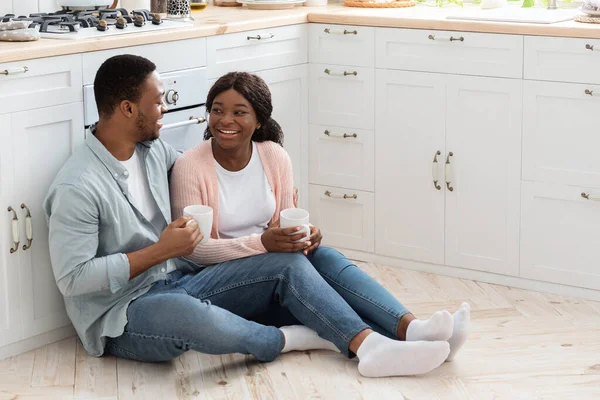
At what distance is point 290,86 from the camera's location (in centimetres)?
361

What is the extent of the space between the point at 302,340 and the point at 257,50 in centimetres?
114

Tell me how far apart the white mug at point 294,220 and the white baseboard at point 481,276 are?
95 cm

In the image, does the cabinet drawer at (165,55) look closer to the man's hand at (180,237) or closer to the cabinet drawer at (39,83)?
the cabinet drawer at (39,83)

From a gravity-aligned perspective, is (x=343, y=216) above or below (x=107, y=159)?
below

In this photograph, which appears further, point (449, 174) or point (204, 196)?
point (449, 174)

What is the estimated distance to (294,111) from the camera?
144 inches

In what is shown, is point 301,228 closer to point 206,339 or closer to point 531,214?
point 206,339

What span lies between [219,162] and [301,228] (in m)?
0.35

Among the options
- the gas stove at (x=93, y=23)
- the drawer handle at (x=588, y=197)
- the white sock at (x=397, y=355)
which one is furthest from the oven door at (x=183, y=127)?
the drawer handle at (x=588, y=197)

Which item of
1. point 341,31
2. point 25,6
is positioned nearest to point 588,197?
point 341,31

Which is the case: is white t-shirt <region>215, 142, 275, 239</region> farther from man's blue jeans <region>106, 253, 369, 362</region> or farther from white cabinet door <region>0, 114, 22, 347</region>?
white cabinet door <region>0, 114, 22, 347</region>

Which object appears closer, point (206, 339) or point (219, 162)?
point (206, 339)

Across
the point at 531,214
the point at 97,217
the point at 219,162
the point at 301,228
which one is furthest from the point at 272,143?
the point at 531,214

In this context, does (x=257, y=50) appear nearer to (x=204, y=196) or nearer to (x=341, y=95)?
(x=341, y=95)
